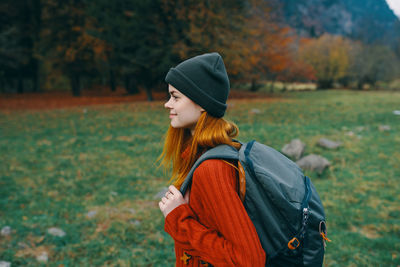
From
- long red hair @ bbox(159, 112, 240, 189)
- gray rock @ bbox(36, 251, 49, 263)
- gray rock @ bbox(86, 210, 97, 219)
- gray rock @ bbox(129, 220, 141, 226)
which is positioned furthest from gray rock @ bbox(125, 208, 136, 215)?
long red hair @ bbox(159, 112, 240, 189)

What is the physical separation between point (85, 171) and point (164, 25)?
1495 centimetres

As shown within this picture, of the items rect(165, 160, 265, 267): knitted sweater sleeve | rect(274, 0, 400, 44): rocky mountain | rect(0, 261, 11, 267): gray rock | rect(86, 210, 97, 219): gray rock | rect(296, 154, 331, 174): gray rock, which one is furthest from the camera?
rect(274, 0, 400, 44): rocky mountain

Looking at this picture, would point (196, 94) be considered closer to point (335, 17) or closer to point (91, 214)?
point (91, 214)

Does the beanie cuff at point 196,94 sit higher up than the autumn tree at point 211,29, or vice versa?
the autumn tree at point 211,29

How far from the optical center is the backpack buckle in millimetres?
1342

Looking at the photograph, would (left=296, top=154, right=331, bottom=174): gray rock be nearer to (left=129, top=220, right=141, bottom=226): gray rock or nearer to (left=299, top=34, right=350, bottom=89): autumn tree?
(left=129, top=220, right=141, bottom=226): gray rock

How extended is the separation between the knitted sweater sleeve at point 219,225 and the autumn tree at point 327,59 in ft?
159

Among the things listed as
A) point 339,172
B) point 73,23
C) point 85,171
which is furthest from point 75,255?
point 73,23

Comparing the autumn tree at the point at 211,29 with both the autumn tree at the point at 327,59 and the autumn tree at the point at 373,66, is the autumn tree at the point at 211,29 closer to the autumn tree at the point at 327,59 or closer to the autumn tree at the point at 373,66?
the autumn tree at the point at 327,59

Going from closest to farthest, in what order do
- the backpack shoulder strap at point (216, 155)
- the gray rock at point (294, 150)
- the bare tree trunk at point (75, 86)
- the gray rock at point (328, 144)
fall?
the backpack shoulder strap at point (216, 155) → the gray rock at point (294, 150) → the gray rock at point (328, 144) → the bare tree trunk at point (75, 86)

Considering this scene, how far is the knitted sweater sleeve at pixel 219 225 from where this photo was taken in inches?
50.3

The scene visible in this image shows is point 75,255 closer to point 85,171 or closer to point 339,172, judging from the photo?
point 85,171

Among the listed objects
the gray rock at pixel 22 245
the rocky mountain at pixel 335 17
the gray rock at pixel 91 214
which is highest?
the rocky mountain at pixel 335 17

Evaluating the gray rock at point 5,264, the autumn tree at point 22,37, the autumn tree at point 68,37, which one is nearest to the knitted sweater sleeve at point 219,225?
the gray rock at point 5,264
